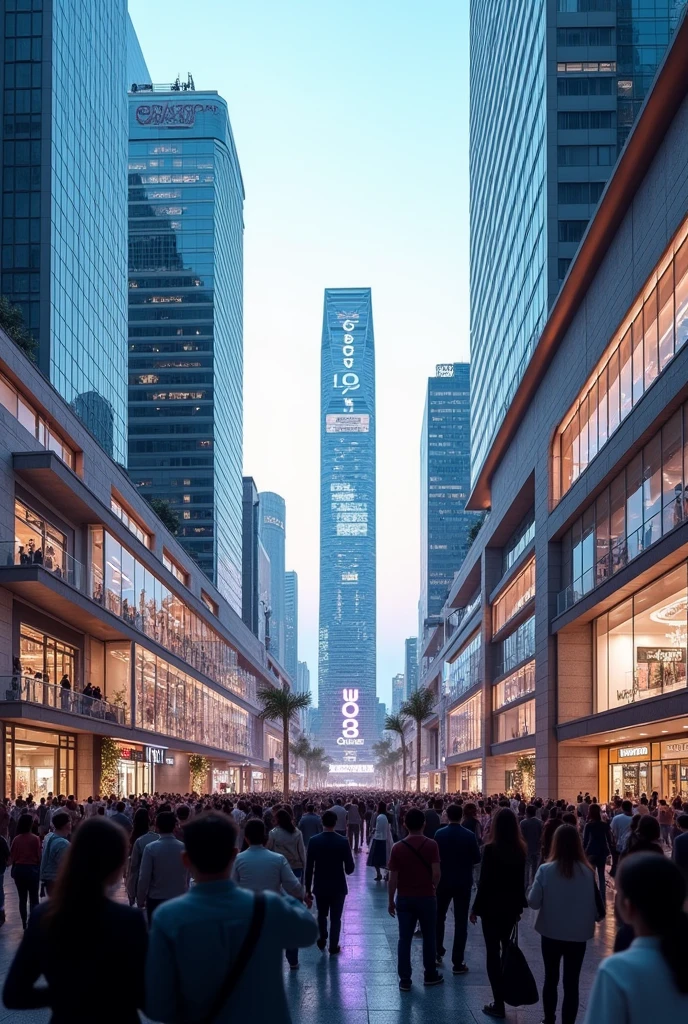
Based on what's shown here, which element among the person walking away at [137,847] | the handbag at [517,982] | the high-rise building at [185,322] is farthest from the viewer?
the high-rise building at [185,322]

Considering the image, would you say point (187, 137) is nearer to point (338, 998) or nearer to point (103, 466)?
point (103, 466)

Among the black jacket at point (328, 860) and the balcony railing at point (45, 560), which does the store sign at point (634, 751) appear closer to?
the balcony railing at point (45, 560)

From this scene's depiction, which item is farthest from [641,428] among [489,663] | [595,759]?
[489,663]

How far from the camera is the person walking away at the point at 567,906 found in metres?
8.62

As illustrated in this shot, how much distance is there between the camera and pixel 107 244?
84.9 m

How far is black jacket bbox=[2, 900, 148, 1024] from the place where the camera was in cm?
422

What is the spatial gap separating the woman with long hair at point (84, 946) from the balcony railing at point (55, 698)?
2924cm

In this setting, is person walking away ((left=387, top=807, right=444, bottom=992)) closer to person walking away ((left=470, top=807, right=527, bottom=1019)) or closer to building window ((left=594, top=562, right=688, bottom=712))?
person walking away ((left=470, top=807, right=527, bottom=1019))

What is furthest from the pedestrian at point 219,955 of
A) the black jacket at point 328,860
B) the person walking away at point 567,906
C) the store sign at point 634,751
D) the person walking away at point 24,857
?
the store sign at point 634,751

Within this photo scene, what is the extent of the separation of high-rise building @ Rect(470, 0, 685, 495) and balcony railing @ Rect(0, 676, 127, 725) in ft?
95.3

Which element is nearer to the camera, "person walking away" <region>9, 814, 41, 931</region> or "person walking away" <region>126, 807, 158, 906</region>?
"person walking away" <region>126, 807, 158, 906</region>

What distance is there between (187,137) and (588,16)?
336ft

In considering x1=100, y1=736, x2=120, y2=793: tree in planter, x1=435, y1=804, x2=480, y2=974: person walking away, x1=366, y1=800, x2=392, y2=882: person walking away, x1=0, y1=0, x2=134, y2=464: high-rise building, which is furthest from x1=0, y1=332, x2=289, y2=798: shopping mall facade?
x1=435, y1=804, x2=480, y2=974: person walking away

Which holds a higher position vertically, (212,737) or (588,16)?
(588,16)
